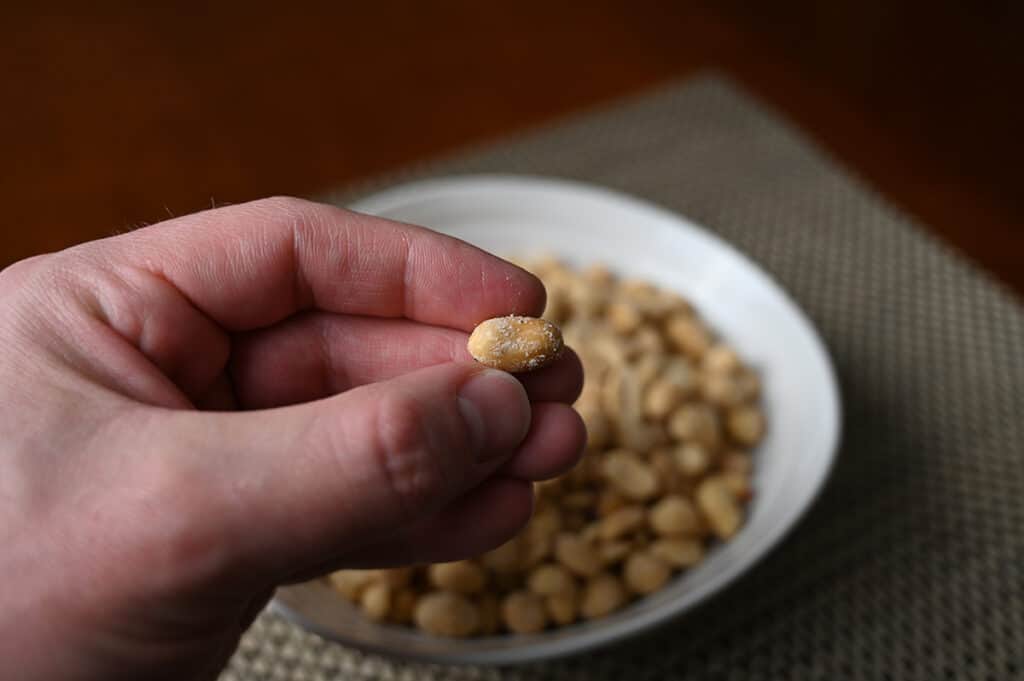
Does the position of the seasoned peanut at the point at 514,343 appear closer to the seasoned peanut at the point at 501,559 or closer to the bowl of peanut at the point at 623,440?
the bowl of peanut at the point at 623,440

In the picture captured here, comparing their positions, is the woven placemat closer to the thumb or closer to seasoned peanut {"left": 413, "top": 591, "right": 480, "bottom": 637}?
seasoned peanut {"left": 413, "top": 591, "right": 480, "bottom": 637}

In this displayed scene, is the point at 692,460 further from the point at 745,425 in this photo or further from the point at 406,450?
the point at 406,450

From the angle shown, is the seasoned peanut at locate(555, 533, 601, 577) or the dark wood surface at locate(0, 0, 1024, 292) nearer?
the seasoned peanut at locate(555, 533, 601, 577)

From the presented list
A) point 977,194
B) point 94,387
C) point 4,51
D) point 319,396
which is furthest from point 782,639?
point 4,51

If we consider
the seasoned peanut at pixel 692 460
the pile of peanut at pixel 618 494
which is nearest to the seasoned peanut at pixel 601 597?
the pile of peanut at pixel 618 494

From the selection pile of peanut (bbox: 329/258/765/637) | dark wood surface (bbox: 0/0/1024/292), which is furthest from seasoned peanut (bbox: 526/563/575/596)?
dark wood surface (bbox: 0/0/1024/292)

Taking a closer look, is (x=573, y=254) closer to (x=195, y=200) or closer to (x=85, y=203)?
(x=195, y=200)
